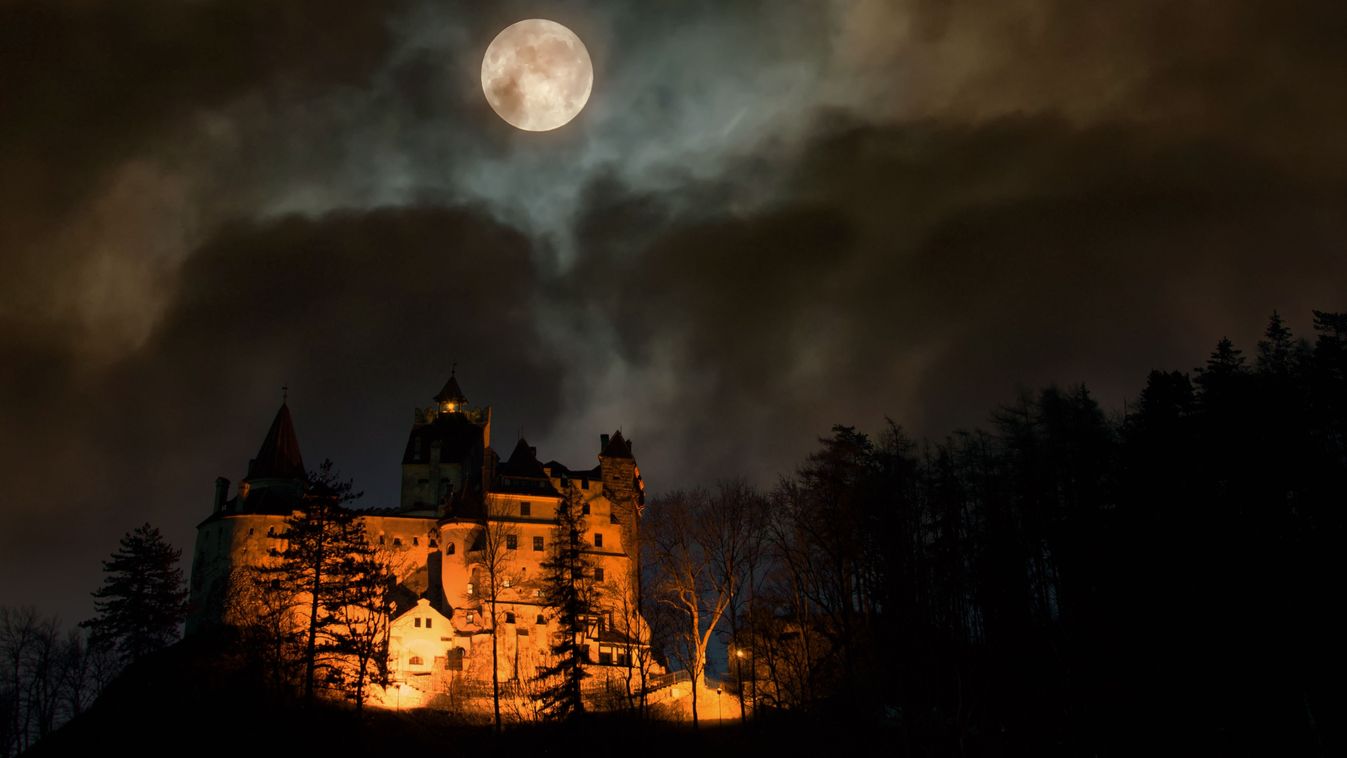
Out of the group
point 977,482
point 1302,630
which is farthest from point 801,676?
point 1302,630

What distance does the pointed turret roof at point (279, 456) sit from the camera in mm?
74750

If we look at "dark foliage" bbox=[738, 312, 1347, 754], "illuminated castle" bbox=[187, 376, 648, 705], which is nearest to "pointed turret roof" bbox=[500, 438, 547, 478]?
"illuminated castle" bbox=[187, 376, 648, 705]

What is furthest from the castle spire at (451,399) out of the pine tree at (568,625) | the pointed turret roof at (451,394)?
the pine tree at (568,625)

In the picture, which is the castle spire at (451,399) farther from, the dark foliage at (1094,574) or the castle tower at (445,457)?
the dark foliage at (1094,574)

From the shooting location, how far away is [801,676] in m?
49.1

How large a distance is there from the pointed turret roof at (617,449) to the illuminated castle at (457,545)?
95mm

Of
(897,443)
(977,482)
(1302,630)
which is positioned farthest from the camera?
(897,443)

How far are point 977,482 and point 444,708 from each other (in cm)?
3435

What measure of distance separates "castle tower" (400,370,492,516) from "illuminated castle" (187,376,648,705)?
0.45ft

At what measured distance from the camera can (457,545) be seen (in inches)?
2788

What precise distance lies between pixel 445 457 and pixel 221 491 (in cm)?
1652

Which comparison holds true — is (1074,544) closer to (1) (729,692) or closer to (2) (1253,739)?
(2) (1253,739)

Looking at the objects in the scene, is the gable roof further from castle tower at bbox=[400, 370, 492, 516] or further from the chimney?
the chimney

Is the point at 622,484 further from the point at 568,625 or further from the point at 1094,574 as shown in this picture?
the point at 1094,574
